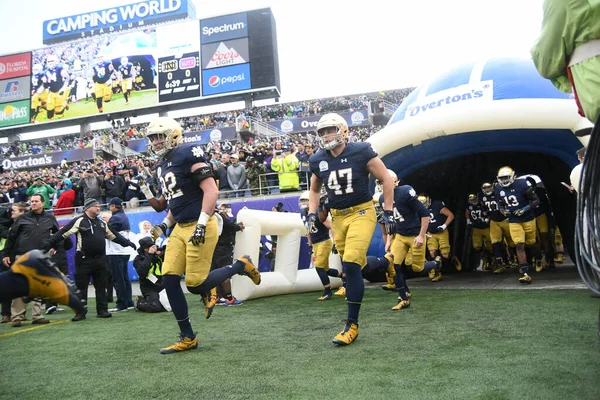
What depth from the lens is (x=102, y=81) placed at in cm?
3294

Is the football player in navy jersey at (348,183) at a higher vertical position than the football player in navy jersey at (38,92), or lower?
lower

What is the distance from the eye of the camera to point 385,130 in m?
9.11

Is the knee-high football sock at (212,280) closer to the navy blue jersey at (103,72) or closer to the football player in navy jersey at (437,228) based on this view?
the football player in navy jersey at (437,228)

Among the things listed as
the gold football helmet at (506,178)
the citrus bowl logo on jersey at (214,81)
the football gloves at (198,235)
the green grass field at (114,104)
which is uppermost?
the citrus bowl logo on jersey at (214,81)

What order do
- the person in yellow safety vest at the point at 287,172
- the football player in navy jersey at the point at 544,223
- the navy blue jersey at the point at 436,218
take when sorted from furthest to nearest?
the person in yellow safety vest at the point at 287,172 < the navy blue jersey at the point at 436,218 < the football player in navy jersey at the point at 544,223

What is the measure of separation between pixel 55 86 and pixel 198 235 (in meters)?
34.4

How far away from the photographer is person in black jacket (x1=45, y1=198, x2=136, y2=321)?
7.32 meters

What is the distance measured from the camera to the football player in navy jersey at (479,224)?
10.2 meters

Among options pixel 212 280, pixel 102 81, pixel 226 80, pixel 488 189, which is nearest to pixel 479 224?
pixel 488 189

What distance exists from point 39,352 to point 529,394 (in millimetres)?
4220

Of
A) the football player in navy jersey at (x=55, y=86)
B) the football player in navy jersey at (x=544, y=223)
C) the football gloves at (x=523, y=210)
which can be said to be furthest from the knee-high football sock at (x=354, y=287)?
the football player in navy jersey at (x=55, y=86)

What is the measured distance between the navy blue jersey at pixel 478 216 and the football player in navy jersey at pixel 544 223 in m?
0.95

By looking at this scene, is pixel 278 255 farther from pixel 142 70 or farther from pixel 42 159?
pixel 42 159

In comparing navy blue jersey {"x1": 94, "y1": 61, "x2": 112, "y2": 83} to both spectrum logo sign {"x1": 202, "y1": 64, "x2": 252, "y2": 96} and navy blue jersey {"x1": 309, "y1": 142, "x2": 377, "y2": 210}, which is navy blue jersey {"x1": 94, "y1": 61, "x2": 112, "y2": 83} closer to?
spectrum logo sign {"x1": 202, "y1": 64, "x2": 252, "y2": 96}
